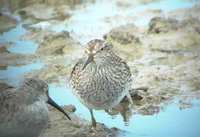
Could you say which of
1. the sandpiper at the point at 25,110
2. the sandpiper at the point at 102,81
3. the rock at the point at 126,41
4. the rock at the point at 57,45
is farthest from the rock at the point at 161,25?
the sandpiper at the point at 25,110

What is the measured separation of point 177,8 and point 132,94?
10.5 ft

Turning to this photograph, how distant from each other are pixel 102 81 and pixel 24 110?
3.61 feet

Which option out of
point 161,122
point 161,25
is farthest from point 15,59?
point 161,122

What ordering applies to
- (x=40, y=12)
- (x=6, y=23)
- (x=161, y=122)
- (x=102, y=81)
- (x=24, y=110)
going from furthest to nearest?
(x=40, y=12) < (x=6, y=23) < (x=161, y=122) < (x=102, y=81) < (x=24, y=110)

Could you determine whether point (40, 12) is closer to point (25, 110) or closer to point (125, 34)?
point (125, 34)

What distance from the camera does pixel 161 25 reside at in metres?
11.0

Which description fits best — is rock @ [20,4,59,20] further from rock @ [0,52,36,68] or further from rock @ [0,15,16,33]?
rock @ [0,52,36,68]

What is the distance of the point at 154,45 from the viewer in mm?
10594

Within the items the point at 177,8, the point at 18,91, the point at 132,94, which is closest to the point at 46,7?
the point at 177,8

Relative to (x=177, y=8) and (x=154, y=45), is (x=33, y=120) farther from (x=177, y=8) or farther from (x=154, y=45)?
(x=177, y=8)

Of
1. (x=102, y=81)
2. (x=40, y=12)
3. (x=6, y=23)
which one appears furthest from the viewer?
(x=40, y=12)

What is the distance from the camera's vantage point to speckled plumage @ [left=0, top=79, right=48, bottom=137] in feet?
24.8

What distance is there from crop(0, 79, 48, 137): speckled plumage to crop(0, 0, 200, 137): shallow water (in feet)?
3.29

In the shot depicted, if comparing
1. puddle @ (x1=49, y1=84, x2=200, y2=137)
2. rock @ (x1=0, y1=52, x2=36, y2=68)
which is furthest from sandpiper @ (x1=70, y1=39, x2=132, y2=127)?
rock @ (x1=0, y1=52, x2=36, y2=68)
